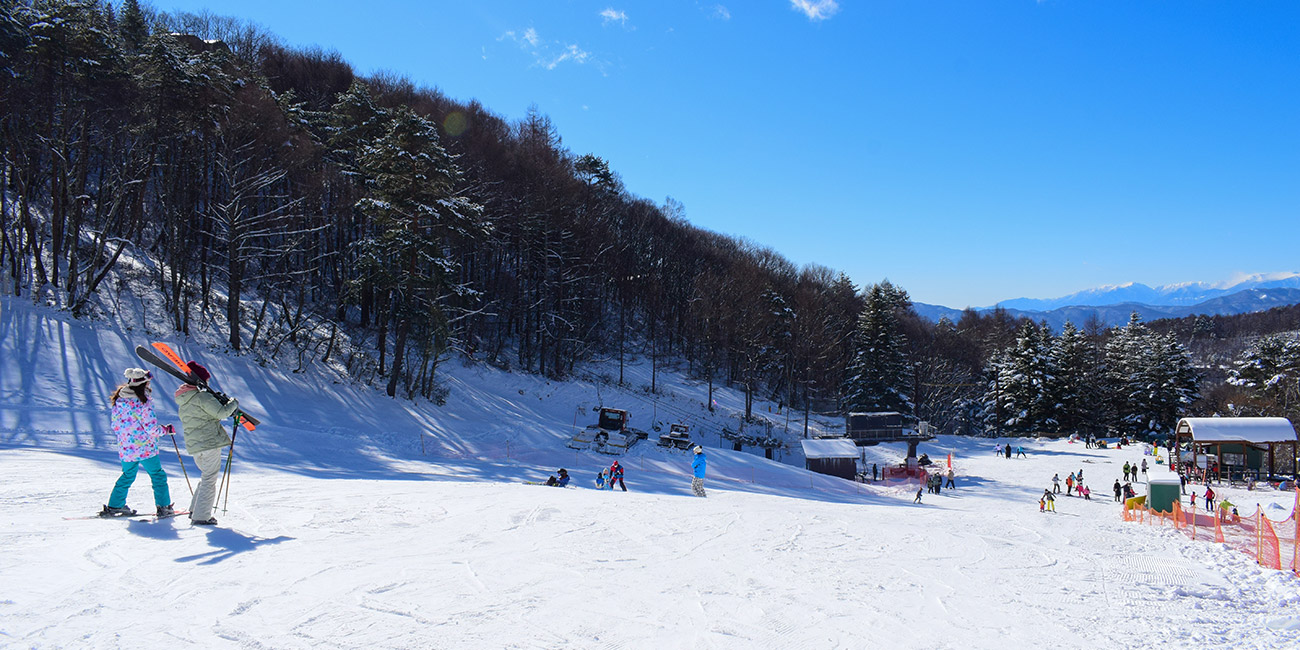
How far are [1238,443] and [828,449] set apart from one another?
19039 mm

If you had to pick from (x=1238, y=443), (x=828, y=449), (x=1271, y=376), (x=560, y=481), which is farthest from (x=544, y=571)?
(x=1271, y=376)

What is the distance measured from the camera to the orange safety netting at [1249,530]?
11367mm

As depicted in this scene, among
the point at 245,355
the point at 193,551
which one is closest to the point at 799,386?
the point at 245,355

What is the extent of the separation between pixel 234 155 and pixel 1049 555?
33449 millimetres

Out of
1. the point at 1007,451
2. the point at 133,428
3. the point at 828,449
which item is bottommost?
the point at 1007,451

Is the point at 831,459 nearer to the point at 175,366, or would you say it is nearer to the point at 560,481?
the point at 560,481

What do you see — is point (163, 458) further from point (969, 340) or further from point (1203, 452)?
point (969, 340)

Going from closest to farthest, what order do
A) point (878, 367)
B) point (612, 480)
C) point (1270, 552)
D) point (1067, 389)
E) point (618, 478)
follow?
point (1270, 552), point (612, 480), point (618, 478), point (1067, 389), point (878, 367)

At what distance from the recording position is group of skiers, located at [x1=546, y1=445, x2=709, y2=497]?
1586cm

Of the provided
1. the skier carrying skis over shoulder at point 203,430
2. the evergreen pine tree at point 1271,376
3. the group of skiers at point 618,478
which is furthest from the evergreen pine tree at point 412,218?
the evergreen pine tree at point 1271,376

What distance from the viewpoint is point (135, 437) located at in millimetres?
6801

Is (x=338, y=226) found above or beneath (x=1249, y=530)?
above

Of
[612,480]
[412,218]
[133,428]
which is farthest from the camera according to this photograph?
[412,218]

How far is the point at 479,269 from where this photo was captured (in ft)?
151
